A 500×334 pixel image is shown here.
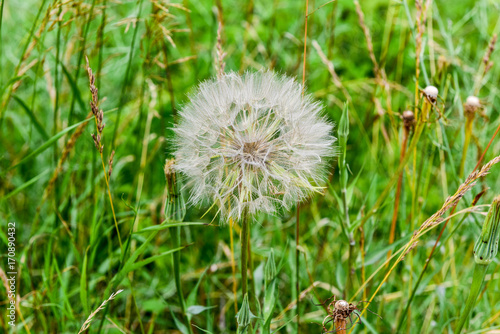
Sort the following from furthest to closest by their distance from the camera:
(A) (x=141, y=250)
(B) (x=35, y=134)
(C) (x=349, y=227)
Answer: (B) (x=35, y=134) → (C) (x=349, y=227) → (A) (x=141, y=250)

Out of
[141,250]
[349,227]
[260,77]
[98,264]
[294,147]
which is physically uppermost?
[260,77]

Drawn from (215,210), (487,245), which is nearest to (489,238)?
(487,245)

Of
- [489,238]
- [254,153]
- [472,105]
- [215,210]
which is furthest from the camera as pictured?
[215,210]

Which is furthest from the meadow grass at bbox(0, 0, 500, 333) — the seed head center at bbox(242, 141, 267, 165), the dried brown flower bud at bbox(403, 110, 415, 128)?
the seed head center at bbox(242, 141, 267, 165)

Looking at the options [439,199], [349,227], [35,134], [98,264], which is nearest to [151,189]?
[98,264]

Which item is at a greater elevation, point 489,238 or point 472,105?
point 472,105

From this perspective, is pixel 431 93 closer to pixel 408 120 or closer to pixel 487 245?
pixel 408 120

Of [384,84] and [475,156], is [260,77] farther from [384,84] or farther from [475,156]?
[475,156]

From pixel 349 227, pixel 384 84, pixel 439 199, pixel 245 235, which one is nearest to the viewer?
pixel 245 235

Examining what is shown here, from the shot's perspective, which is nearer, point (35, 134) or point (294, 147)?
point (294, 147)
